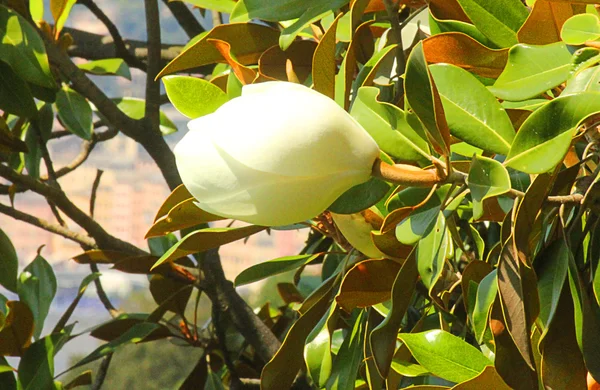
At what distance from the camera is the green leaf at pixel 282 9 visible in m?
0.59

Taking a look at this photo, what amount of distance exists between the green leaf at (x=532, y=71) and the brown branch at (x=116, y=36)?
3.00 ft

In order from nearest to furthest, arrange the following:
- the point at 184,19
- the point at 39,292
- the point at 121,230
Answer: the point at 39,292 < the point at 184,19 < the point at 121,230

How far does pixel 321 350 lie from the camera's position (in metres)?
0.61

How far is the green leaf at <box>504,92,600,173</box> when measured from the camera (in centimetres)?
42

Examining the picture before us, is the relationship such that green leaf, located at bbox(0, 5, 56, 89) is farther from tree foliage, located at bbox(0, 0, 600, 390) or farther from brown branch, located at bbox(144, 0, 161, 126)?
tree foliage, located at bbox(0, 0, 600, 390)

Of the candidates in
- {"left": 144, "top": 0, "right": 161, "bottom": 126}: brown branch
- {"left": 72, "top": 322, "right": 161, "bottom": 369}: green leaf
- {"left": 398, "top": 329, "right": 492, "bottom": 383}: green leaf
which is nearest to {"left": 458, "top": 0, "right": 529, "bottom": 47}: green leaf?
{"left": 398, "top": 329, "right": 492, "bottom": 383}: green leaf

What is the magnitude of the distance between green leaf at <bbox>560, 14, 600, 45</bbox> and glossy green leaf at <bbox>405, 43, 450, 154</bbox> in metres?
0.10

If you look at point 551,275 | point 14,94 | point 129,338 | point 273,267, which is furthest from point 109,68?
point 551,275

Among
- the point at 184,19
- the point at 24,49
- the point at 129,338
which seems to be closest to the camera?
the point at 24,49

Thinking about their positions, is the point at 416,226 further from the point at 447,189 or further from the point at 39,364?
the point at 39,364

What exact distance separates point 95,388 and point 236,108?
1.01 metres

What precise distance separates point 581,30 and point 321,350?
31cm

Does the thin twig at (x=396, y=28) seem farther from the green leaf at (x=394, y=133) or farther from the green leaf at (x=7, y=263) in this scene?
the green leaf at (x=7, y=263)

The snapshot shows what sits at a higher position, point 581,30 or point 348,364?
point 581,30
